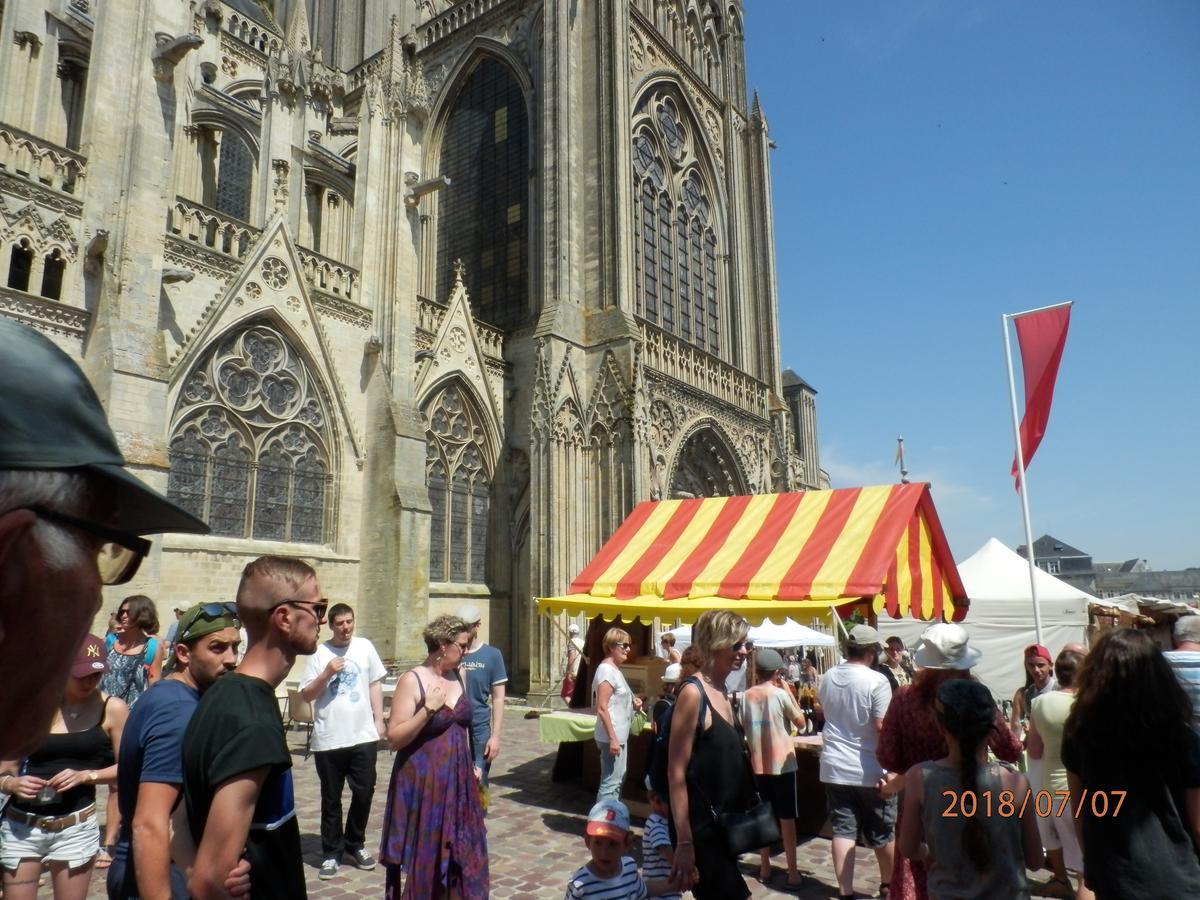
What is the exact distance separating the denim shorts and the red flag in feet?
24.0

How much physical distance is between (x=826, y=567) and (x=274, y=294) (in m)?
10.7

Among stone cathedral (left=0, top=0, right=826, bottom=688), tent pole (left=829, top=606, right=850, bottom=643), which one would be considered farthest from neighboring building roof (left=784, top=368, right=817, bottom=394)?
tent pole (left=829, top=606, right=850, bottom=643)

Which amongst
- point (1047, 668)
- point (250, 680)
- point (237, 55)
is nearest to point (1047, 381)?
point (1047, 668)

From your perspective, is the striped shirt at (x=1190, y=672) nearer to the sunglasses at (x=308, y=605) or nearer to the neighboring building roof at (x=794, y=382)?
the sunglasses at (x=308, y=605)

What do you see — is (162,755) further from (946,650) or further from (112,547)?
(946,650)

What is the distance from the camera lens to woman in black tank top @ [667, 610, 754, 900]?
3.04 meters

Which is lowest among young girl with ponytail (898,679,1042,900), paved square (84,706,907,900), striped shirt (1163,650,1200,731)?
paved square (84,706,907,900)

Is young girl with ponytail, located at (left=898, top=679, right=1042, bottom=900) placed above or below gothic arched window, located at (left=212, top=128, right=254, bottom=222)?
below

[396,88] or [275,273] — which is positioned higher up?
[396,88]

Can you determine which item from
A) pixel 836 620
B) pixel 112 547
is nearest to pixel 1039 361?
pixel 836 620

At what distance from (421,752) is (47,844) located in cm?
158

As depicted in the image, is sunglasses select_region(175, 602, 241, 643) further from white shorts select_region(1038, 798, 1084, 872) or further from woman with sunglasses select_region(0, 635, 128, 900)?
white shorts select_region(1038, 798, 1084, 872)

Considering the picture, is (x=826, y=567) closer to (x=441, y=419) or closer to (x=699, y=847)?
(x=699, y=847)

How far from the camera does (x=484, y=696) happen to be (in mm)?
5395
